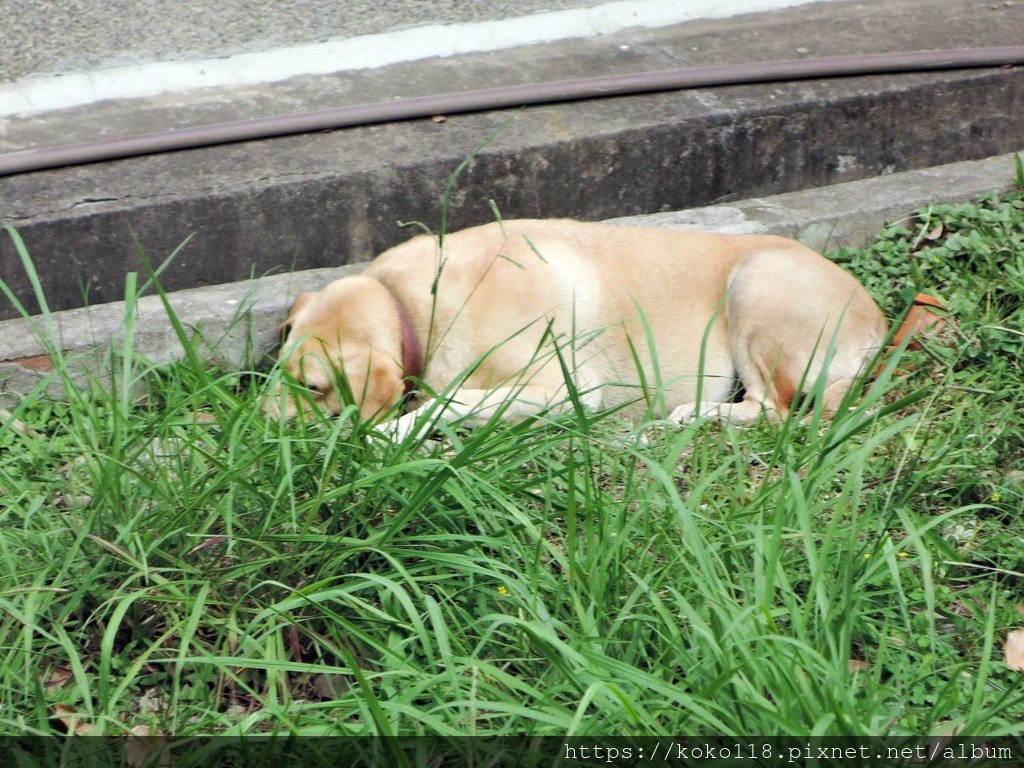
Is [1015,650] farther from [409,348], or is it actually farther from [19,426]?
[19,426]

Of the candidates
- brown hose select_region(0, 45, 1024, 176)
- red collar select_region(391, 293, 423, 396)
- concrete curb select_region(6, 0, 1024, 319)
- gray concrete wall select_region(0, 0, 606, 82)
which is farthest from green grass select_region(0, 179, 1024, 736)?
gray concrete wall select_region(0, 0, 606, 82)

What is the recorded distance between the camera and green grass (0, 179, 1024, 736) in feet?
6.69

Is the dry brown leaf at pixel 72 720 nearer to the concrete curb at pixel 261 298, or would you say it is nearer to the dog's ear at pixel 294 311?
the concrete curb at pixel 261 298

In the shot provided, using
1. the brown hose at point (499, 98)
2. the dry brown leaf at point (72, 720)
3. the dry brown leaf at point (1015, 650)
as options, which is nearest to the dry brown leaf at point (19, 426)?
the dry brown leaf at point (72, 720)

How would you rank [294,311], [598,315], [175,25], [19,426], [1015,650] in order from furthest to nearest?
[175,25]
[598,315]
[294,311]
[19,426]
[1015,650]

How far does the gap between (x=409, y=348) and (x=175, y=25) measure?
2.08m

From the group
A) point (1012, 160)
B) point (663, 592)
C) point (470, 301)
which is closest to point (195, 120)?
point (470, 301)

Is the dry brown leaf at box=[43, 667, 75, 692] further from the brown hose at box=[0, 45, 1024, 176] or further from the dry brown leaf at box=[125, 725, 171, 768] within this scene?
the brown hose at box=[0, 45, 1024, 176]

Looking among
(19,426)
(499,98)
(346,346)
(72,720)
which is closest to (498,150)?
(499,98)

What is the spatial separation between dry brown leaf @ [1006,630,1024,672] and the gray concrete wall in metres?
3.39

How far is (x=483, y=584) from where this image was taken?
7.75 ft

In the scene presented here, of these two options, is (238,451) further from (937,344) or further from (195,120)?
(937,344)

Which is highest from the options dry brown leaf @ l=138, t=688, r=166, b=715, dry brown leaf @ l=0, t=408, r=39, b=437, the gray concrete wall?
the gray concrete wall

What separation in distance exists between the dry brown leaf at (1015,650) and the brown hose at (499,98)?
8.36 feet
